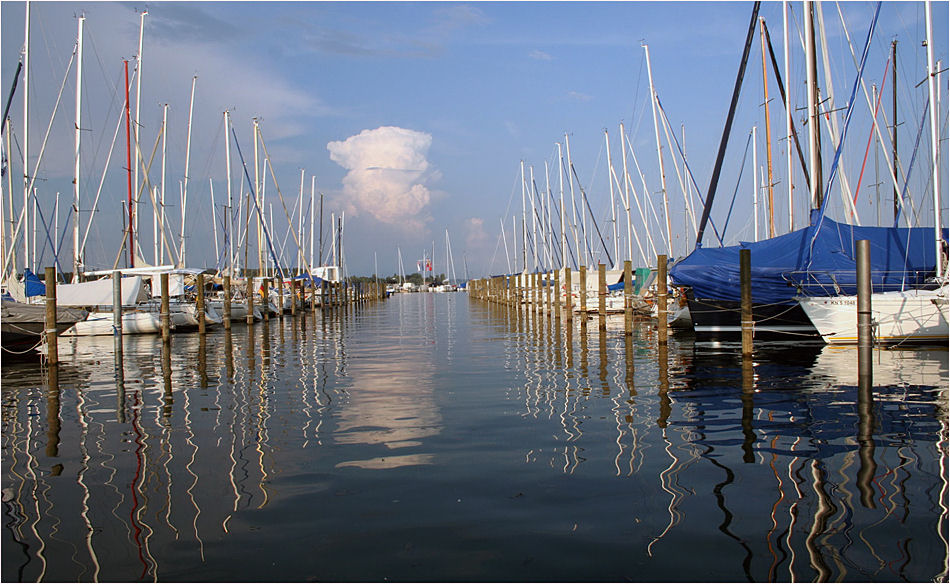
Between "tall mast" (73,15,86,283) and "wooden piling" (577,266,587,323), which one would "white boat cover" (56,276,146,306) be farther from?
"wooden piling" (577,266,587,323)

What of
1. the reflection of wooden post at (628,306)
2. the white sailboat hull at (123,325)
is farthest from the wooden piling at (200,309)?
the reflection of wooden post at (628,306)

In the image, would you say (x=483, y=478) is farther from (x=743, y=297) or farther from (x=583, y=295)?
(x=583, y=295)

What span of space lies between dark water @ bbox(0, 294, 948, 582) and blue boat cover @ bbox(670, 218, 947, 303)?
18.8 feet

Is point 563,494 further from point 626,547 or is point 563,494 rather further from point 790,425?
point 790,425

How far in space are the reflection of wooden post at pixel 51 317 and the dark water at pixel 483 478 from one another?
266cm

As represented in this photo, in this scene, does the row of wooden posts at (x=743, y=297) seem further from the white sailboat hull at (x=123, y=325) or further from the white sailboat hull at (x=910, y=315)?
the white sailboat hull at (x=123, y=325)

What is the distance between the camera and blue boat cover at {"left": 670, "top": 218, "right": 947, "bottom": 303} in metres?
20.7

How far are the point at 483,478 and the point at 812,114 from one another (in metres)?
18.7

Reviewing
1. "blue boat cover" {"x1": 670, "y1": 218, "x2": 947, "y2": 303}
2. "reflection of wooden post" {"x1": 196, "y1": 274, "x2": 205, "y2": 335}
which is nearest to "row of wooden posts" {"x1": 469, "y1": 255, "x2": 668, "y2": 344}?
"blue boat cover" {"x1": 670, "y1": 218, "x2": 947, "y2": 303}

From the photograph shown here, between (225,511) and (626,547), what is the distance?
3.38m

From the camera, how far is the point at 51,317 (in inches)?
682

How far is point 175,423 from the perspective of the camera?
10.5 meters

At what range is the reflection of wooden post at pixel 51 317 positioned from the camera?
17328mm

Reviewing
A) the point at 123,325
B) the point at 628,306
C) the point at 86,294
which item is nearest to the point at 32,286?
the point at 86,294
